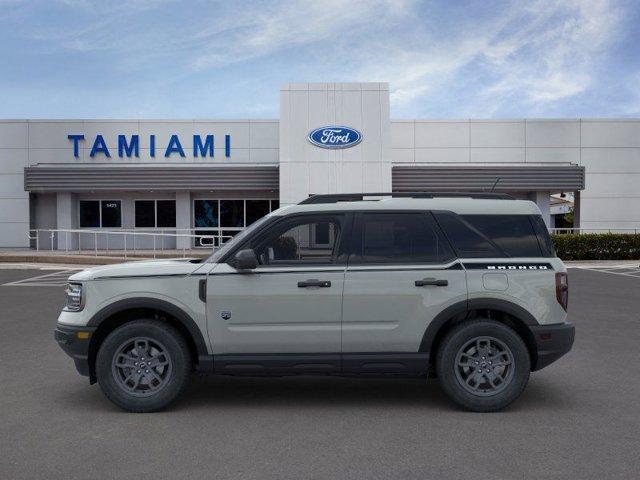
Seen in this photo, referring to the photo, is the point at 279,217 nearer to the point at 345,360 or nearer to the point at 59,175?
the point at 345,360

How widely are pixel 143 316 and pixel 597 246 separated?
23.0 metres

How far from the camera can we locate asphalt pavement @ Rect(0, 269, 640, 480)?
168 inches

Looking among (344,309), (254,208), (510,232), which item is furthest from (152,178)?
(510,232)

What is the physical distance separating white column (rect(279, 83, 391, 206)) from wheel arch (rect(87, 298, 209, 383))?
20556mm

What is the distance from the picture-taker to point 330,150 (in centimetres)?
2630

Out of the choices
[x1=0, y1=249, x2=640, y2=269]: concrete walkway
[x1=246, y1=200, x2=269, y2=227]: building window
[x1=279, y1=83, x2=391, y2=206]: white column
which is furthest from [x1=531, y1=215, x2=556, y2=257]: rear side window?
[x1=246, y1=200, x2=269, y2=227]: building window

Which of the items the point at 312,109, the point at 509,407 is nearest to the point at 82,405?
the point at 509,407

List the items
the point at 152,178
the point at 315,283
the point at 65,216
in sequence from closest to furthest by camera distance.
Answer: the point at 315,283
the point at 152,178
the point at 65,216

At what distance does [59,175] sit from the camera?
2838cm

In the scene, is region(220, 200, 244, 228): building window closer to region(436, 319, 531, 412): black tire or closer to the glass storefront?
the glass storefront

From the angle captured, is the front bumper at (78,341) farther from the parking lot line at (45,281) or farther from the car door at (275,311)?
the parking lot line at (45,281)

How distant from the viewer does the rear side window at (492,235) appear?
18.5 feet

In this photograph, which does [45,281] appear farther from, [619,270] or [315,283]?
[619,270]

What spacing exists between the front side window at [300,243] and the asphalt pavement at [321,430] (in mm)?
1275
